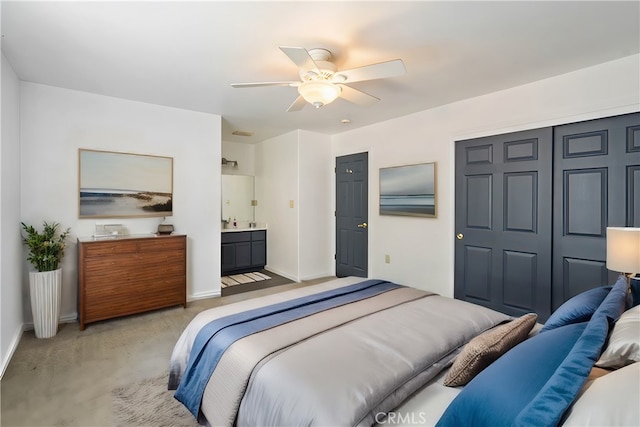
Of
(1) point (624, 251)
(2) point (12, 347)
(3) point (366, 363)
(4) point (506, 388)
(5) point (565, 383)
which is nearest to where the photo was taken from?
(5) point (565, 383)

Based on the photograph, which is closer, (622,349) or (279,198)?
(622,349)

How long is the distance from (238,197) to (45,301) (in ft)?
10.9

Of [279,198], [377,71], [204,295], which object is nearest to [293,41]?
[377,71]

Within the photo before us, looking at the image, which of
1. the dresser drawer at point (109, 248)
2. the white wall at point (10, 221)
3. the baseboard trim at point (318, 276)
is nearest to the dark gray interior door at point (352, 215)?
the baseboard trim at point (318, 276)

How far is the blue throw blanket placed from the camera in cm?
163

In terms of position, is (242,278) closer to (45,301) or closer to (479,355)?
(45,301)

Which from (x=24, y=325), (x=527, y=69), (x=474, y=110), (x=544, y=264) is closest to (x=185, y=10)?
(x=527, y=69)

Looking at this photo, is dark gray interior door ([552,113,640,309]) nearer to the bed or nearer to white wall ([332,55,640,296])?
white wall ([332,55,640,296])

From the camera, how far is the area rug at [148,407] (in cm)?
183

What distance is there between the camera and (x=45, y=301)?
2910mm

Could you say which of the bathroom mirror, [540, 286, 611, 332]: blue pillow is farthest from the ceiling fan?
the bathroom mirror

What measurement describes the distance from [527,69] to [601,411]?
9.41 ft

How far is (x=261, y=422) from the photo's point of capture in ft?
4.18

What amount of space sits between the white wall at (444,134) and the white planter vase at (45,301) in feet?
12.0
